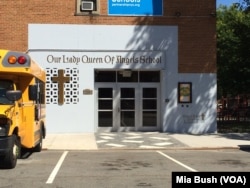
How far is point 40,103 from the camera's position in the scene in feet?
50.0

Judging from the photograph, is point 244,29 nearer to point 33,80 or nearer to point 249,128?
point 249,128

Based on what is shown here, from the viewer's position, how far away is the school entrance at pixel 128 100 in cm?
2352

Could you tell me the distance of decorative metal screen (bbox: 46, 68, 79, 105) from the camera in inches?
894

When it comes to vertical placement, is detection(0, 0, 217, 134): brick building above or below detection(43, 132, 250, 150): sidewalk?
above

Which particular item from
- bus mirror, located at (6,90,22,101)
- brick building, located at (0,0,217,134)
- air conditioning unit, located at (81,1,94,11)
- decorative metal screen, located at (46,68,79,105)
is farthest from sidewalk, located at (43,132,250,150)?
bus mirror, located at (6,90,22,101)

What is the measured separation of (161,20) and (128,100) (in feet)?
13.3

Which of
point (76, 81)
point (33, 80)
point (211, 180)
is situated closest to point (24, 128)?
point (33, 80)

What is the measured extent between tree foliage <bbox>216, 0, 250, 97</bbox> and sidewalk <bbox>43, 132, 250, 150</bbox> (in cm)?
854

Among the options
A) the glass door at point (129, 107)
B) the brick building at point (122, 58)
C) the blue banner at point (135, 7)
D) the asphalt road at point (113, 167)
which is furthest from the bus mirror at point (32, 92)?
the glass door at point (129, 107)

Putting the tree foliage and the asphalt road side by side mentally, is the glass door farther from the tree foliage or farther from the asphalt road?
the tree foliage

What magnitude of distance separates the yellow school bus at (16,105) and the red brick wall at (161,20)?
29.6ft

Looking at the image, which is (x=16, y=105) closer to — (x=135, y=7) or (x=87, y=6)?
(x=87, y=6)

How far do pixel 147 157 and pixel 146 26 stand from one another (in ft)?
31.4

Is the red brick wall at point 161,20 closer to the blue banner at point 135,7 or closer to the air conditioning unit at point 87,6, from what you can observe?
the blue banner at point 135,7
